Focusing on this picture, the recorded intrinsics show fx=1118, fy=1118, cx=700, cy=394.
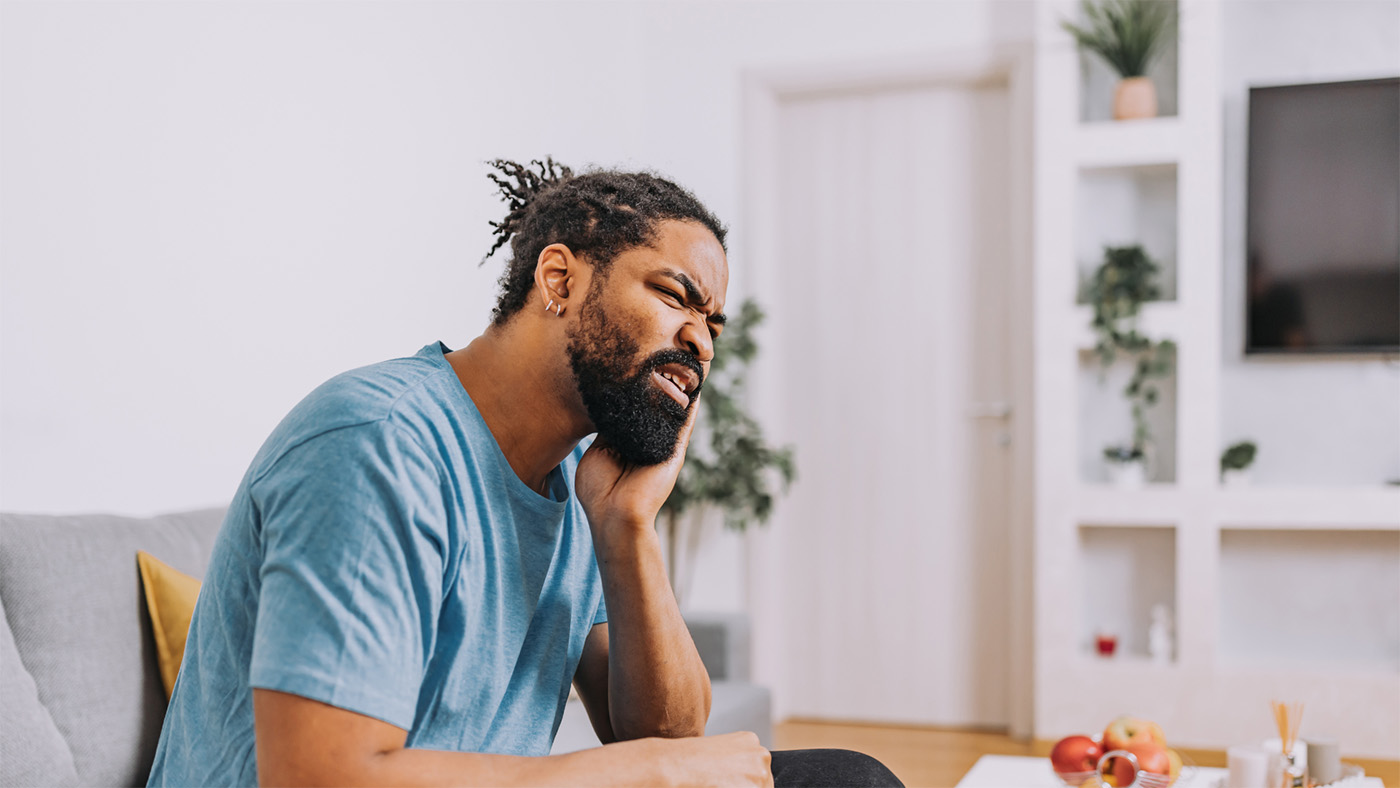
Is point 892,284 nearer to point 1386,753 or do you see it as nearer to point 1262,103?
point 1262,103

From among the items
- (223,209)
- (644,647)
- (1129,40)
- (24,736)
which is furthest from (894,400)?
(24,736)

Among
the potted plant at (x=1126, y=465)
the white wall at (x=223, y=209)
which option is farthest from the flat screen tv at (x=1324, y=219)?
the white wall at (x=223, y=209)

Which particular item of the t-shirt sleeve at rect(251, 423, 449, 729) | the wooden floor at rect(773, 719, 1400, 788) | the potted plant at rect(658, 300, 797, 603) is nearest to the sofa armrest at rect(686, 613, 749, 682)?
the wooden floor at rect(773, 719, 1400, 788)

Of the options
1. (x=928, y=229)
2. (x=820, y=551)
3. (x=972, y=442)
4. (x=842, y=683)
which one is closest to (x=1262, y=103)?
(x=928, y=229)

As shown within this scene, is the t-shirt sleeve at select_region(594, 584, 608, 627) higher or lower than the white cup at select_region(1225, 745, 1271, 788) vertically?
higher

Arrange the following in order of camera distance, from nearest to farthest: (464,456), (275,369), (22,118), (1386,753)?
(464,456) < (22,118) < (275,369) < (1386,753)

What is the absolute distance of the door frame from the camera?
3.49 meters

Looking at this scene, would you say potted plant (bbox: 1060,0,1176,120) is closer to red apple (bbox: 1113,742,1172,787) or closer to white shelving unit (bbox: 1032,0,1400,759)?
white shelving unit (bbox: 1032,0,1400,759)

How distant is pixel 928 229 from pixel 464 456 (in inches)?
116

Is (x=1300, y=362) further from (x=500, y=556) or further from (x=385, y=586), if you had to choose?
(x=385, y=586)

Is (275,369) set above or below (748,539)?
above

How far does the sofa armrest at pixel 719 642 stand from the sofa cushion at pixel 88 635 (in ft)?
4.27

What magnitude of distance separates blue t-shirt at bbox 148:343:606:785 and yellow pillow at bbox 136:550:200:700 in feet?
1.88

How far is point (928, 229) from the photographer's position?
3.68 m
